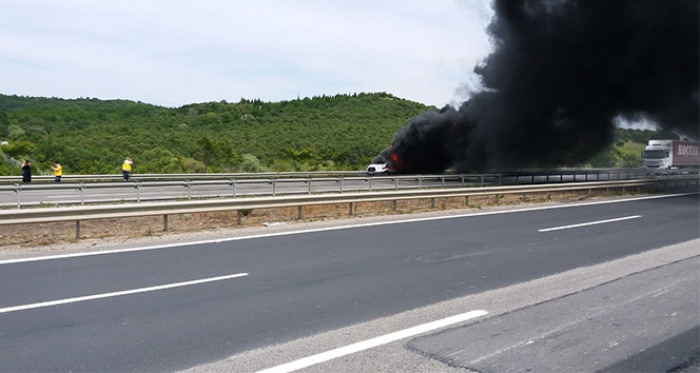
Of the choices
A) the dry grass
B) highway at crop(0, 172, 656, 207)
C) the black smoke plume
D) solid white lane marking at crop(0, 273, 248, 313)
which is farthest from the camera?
the black smoke plume

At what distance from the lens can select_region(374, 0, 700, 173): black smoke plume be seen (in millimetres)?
29281

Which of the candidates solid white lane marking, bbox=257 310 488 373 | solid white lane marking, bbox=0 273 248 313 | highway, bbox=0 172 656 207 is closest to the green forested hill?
highway, bbox=0 172 656 207

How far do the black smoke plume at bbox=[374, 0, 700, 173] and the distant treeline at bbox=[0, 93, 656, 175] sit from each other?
23.3 ft

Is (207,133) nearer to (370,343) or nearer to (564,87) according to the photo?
(564,87)

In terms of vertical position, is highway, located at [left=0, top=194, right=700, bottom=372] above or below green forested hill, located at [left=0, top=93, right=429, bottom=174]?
below

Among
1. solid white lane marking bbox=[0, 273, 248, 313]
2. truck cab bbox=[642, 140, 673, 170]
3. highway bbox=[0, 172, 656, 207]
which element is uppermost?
truck cab bbox=[642, 140, 673, 170]

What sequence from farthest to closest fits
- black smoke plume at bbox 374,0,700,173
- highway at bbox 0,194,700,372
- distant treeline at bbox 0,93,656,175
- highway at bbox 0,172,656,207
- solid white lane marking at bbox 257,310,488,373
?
distant treeline at bbox 0,93,656,175
black smoke plume at bbox 374,0,700,173
highway at bbox 0,172,656,207
highway at bbox 0,194,700,372
solid white lane marking at bbox 257,310,488,373

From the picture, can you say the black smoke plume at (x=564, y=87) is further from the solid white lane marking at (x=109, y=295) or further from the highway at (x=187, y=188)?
the solid white lane marking at (x=109, y=295)

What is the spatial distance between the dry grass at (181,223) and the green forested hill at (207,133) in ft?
63.7

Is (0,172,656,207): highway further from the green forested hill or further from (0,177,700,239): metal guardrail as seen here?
the green forested hill

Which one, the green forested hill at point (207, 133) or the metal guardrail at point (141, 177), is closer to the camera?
the metal guardrail at point (141, 177)

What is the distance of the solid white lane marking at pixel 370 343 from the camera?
15.5ft

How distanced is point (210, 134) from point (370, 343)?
254 feet

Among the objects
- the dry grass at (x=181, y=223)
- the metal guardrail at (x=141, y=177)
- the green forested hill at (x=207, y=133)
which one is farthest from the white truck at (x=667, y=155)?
the dry grass at (x=181, y=223)
